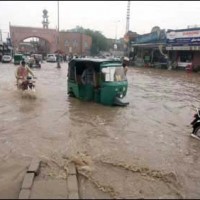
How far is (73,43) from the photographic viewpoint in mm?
84000

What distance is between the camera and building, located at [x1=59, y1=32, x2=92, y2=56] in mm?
83000

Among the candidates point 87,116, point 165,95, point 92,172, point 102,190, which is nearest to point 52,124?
point 87,116

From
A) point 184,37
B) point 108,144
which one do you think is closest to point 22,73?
point 108,144

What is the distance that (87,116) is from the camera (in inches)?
492

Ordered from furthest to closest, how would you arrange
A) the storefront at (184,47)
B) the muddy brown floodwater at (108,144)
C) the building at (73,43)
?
the building at (73,43) < the storefront at (184,47) < the muddy brown floodwater at (108,144)

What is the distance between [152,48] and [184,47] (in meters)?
8.41

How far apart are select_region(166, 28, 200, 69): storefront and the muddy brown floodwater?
2489 cm

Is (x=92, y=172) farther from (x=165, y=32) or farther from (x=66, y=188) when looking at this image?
(x=165, y=32)

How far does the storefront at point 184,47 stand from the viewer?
3878cm

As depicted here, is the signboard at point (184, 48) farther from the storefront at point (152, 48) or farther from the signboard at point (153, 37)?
the signboard at point (153, 37)

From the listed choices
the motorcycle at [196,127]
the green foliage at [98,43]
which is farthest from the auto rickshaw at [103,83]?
the green foliage at [98,43]

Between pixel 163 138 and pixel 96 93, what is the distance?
549 cm

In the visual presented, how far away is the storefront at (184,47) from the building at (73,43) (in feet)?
139

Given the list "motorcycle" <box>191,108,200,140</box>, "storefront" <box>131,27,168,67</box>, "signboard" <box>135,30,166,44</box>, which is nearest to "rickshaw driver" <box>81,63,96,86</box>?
"motorcycle" <box>191,108,200,140</box>
